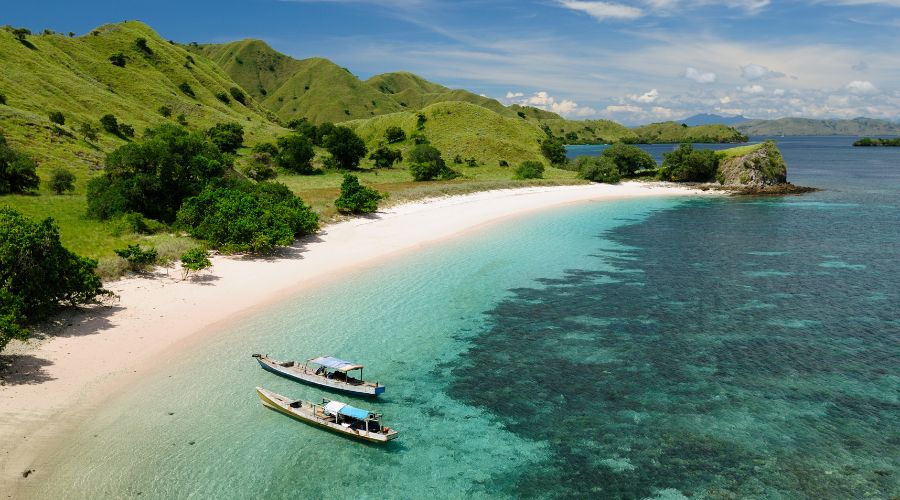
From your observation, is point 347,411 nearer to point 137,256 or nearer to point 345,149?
point 137,256

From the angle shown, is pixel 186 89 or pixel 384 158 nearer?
pixel 384 158

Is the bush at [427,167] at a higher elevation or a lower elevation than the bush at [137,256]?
higher

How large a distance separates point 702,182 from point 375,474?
103452mm

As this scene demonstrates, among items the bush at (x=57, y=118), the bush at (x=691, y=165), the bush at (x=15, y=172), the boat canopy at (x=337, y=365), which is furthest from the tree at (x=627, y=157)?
the bush at (x=57, y=118)

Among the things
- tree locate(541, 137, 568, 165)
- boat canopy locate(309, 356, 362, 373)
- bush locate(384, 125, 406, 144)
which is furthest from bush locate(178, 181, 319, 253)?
tree locate(541, 137, 568, 165)

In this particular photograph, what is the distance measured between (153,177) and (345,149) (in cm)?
5898

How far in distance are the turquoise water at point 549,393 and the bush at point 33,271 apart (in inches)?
291

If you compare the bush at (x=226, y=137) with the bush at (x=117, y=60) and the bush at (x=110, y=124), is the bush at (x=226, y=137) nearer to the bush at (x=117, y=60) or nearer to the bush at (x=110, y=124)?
the bush at (x=110, y=124)

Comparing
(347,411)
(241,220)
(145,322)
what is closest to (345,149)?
(241,220)

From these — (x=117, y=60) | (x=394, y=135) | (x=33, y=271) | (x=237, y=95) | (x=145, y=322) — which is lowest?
(x=145, y=322)

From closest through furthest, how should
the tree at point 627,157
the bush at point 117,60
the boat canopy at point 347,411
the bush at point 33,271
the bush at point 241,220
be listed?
the boat canopy at point 347,411 < the bush at point 33,271 < the bush at point 241,220 < the tree at point 627,157 < the bush at point 117,60

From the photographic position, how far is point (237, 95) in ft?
561

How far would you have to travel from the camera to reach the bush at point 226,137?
100 m

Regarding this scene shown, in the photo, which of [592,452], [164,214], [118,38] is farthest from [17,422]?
[118,38]
